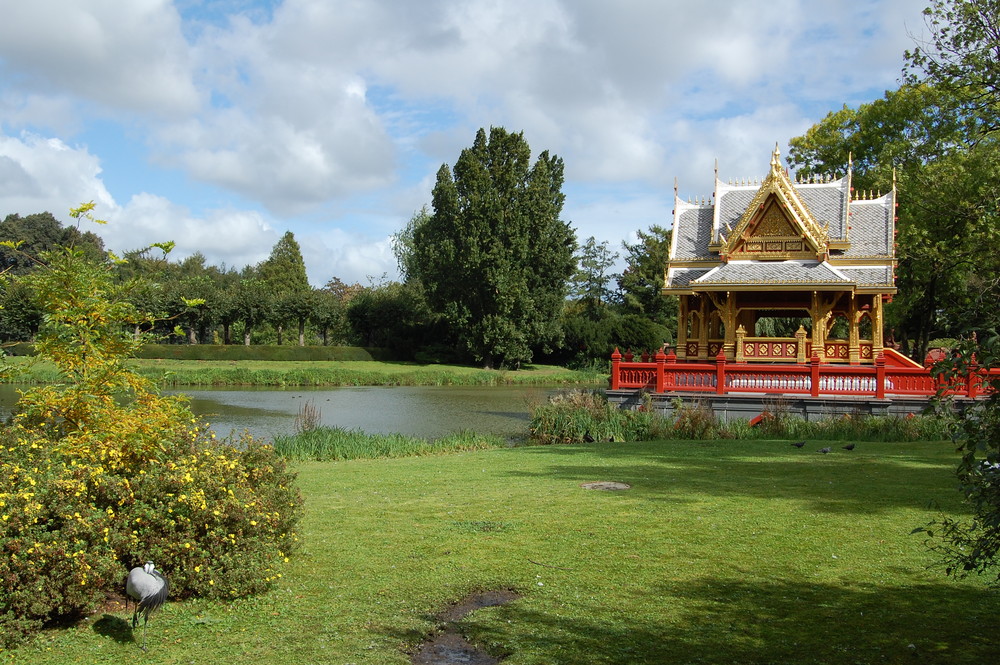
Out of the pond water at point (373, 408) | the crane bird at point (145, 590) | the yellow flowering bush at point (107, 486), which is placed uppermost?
the yellow flowering bush at point (107, 486)

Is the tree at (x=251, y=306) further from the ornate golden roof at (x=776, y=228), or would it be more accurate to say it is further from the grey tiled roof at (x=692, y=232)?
the ornate golden roof at (x=776, y=228)

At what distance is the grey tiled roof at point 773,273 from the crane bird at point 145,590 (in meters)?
20.1

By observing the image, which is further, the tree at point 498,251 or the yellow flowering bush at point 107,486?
the tree at point 498,251

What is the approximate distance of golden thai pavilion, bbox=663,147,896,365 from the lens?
76.8 ft

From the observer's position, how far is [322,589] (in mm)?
6320

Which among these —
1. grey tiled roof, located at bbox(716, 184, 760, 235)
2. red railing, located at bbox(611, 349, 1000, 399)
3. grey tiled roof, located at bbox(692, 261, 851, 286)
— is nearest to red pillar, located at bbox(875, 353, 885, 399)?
red railing, located at bbox(611, 349, 1000, 399)

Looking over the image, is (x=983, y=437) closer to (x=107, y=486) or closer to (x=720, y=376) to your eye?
(x=107, y=486)

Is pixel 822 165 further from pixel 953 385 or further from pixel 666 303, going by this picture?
pixel 953 385

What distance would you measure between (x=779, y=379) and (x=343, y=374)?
89.8ft

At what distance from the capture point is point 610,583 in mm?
6414

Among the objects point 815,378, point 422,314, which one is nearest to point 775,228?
point 815,378

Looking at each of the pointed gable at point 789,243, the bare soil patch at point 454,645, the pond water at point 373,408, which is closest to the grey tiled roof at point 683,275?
the pointed gable at point 789,243

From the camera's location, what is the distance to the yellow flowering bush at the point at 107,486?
5.26 meters

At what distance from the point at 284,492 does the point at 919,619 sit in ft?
16.1
